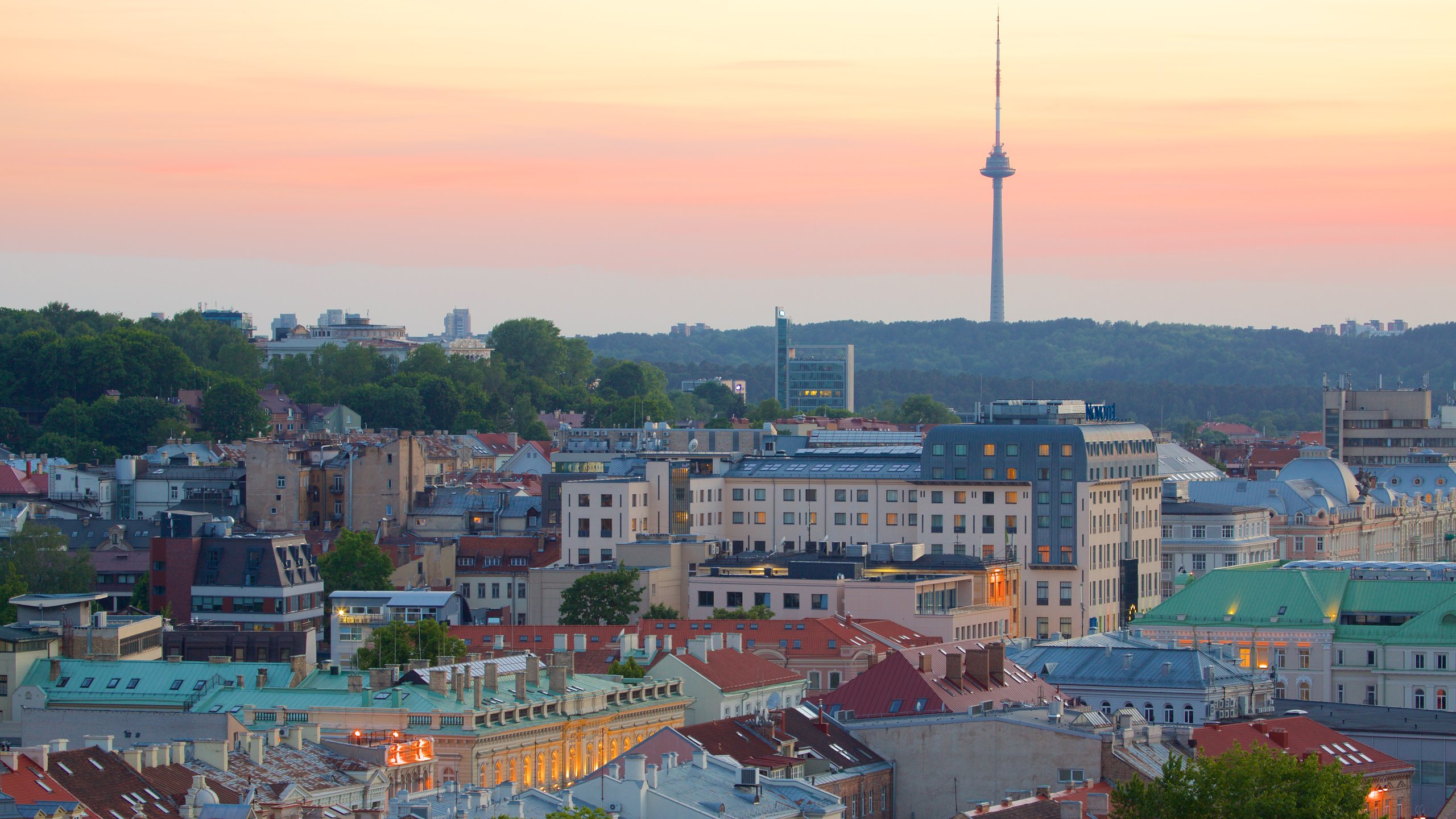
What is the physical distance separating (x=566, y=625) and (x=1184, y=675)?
33970 millimetres

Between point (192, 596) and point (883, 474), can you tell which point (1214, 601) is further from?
point (192, 596)

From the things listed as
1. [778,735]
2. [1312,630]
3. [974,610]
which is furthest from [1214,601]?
[778,735]

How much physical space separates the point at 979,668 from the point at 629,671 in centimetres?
1309

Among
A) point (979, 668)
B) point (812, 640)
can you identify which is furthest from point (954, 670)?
point (812, 640)

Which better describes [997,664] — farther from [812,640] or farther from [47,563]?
[47,563]

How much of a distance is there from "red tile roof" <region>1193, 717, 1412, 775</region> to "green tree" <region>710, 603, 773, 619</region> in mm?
37722

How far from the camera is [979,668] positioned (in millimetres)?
101188

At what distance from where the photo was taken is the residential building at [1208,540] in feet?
568

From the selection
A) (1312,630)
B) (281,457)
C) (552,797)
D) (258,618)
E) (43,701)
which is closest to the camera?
(552,797)

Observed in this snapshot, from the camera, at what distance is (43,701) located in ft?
320

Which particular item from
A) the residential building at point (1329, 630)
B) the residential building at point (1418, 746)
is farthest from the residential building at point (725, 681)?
the residential building at point (1329, 630)

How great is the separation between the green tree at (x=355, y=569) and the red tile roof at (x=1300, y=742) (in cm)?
6413

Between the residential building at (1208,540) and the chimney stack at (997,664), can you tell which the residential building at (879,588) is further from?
the chimney stack at (997,664)

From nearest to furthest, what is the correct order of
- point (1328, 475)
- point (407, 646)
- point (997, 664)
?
point (997, 664) < point (407, 646) < point (1328, 475)
